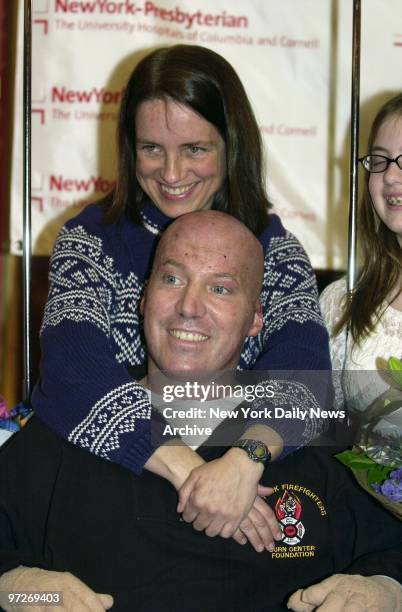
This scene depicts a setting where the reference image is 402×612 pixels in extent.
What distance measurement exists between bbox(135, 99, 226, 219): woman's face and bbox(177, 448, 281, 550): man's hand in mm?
718

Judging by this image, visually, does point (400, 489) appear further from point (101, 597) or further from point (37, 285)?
point (37, 285)

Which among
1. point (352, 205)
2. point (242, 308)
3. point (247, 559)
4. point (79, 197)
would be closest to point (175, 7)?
point (79, 197)

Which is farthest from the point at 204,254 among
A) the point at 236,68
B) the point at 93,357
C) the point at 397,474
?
the point at 236,68

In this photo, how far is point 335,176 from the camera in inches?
132

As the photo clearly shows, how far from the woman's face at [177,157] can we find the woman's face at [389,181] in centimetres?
36

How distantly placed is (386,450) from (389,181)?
2.58 ft

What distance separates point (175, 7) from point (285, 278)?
5.26 ft

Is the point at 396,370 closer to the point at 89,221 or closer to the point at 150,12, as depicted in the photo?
the point at 89,221

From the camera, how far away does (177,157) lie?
208cm

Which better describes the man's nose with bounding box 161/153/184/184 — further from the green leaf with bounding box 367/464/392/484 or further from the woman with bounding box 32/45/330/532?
the green leaf with bounding box 367/464/392/484

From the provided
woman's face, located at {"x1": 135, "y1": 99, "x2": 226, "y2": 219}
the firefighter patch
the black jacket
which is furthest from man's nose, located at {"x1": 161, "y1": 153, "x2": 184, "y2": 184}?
the firefighter patch

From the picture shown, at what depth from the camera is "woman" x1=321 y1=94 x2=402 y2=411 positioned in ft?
6.68

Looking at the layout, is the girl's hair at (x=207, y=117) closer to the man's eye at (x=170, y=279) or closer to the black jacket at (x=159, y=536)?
the man's eye at (x=170, y=279)

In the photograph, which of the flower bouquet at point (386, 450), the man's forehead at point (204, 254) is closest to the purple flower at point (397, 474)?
the flower bouquet at point (386, 450)
